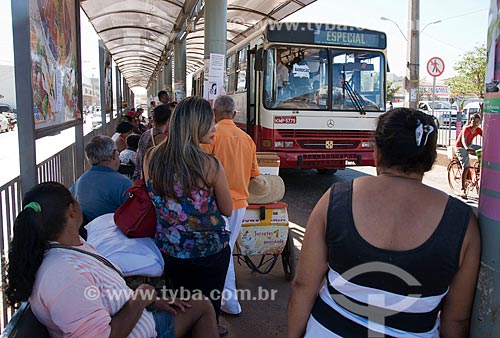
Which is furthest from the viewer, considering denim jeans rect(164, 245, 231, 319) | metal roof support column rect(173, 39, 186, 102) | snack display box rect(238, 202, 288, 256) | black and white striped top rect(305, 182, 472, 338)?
metal roof support column rect(173, 39, 186, 102)

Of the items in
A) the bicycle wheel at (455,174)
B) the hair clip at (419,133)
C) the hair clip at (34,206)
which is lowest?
the bicycle wheel at (455,174)

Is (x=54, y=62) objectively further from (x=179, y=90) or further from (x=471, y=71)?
(x=471, y=71)

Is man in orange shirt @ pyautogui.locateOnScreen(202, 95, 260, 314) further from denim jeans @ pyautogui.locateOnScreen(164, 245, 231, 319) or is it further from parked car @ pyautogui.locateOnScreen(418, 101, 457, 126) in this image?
parked car @ pyautogui.locateOnScreen(418, 101, 457, 126)

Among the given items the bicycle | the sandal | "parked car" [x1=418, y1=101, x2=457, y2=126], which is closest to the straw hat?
the sandal

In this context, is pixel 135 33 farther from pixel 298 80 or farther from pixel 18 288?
pixel 18 288

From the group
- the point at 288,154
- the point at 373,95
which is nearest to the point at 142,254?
the point at 288,154

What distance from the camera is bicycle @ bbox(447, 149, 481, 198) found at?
8.65m

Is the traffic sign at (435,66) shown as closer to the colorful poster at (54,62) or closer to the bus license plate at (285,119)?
the bus license plate at (285,119)

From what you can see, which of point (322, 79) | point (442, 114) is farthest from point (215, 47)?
point (442, 114)

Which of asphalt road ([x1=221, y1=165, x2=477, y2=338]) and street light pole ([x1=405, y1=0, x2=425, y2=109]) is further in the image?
street light pole ([x1=405, y1=0, x2=425, y2=109])

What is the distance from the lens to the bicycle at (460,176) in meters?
8.65

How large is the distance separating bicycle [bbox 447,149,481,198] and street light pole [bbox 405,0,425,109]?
422 centimetres

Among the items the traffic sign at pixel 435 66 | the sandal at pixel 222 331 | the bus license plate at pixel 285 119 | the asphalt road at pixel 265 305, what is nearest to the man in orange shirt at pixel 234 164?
the asphalt road at pixel 265 305

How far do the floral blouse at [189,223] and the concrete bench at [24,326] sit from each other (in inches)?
36.4
